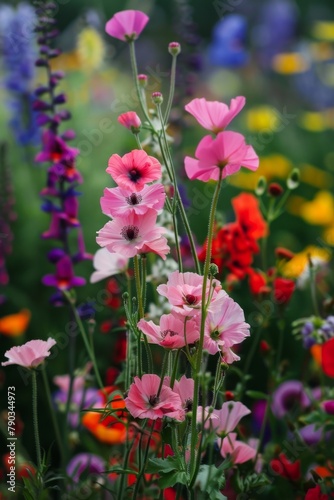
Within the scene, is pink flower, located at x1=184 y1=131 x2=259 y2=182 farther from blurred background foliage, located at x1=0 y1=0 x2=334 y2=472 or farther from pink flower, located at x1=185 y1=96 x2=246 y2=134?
blurred background foliage, located at x1=0 y1=0 x2=334 y2=472

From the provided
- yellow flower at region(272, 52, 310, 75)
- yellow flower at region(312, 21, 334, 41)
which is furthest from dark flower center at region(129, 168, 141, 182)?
yellow flower at region(312, 21, 334, 41)

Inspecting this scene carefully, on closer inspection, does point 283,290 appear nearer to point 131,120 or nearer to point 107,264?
point 107,264

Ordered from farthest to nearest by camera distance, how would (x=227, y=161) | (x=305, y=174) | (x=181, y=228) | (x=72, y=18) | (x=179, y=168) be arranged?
(x=72, y=18) < (x=305, y=174) < (x=179, y=168) < (x=181, y=228) < (x=227, y=161)

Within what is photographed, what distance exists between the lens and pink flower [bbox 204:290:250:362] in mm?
682

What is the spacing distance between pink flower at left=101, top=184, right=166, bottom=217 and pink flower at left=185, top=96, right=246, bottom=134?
7cm

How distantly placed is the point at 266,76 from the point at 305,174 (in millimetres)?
1485

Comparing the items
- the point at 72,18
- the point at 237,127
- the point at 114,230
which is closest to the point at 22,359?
the point at 114,230

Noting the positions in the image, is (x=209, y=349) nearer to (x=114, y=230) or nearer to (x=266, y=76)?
(x=114, y=230)

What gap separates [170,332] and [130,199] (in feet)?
0.37

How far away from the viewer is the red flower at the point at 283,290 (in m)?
0.99

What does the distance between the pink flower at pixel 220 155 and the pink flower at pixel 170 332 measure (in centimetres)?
12

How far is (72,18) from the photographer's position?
362 cm

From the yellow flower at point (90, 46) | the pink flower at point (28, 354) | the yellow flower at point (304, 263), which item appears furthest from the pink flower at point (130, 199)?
the yellow flower at point (90, 46)

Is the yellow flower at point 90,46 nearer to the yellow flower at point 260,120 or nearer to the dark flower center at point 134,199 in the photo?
the yellow flower at point 260,120
